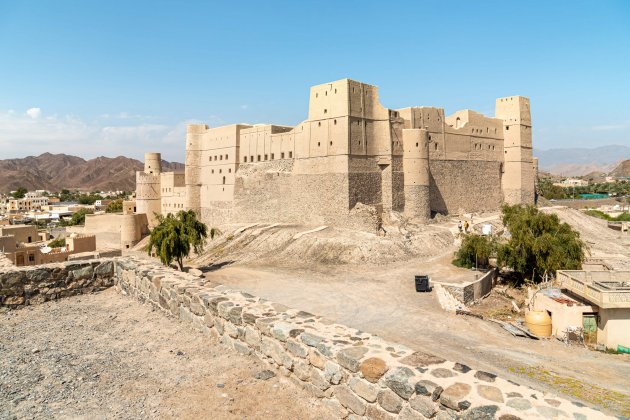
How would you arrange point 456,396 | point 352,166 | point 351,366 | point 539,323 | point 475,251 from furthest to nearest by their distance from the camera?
point 352,166, point 475,251, point 539,323, point 351,366, point 456,396

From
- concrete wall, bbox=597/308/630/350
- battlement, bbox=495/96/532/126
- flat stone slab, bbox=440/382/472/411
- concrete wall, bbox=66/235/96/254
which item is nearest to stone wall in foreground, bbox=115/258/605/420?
flat stone slab, bbox=440/382/472/411

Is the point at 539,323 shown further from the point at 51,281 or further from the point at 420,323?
the point at 51,281

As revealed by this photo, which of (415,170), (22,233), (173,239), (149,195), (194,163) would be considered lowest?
(22,233)

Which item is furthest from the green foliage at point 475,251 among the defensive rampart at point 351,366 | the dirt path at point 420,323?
the defensive rampart at point 351,366

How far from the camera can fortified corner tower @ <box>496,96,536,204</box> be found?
3681 cm

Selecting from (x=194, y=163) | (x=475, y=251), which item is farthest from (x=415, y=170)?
(x=194, y=163)

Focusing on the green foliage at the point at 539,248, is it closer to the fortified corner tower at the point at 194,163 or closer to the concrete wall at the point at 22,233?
the fortified corner tower at the point at 194,163

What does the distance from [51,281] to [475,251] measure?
18.1m

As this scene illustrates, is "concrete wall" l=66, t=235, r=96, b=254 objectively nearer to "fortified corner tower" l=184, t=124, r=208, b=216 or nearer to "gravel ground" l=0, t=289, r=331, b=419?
"fortified corner tower" l=184, t=124, r=208, b=216

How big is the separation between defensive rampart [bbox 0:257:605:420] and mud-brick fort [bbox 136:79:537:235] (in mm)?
21506

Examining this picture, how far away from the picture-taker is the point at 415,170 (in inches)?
1174

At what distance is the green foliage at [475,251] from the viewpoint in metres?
20.6

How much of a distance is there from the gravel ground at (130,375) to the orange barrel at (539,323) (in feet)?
39.3

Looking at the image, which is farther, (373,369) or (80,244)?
(80,244)
